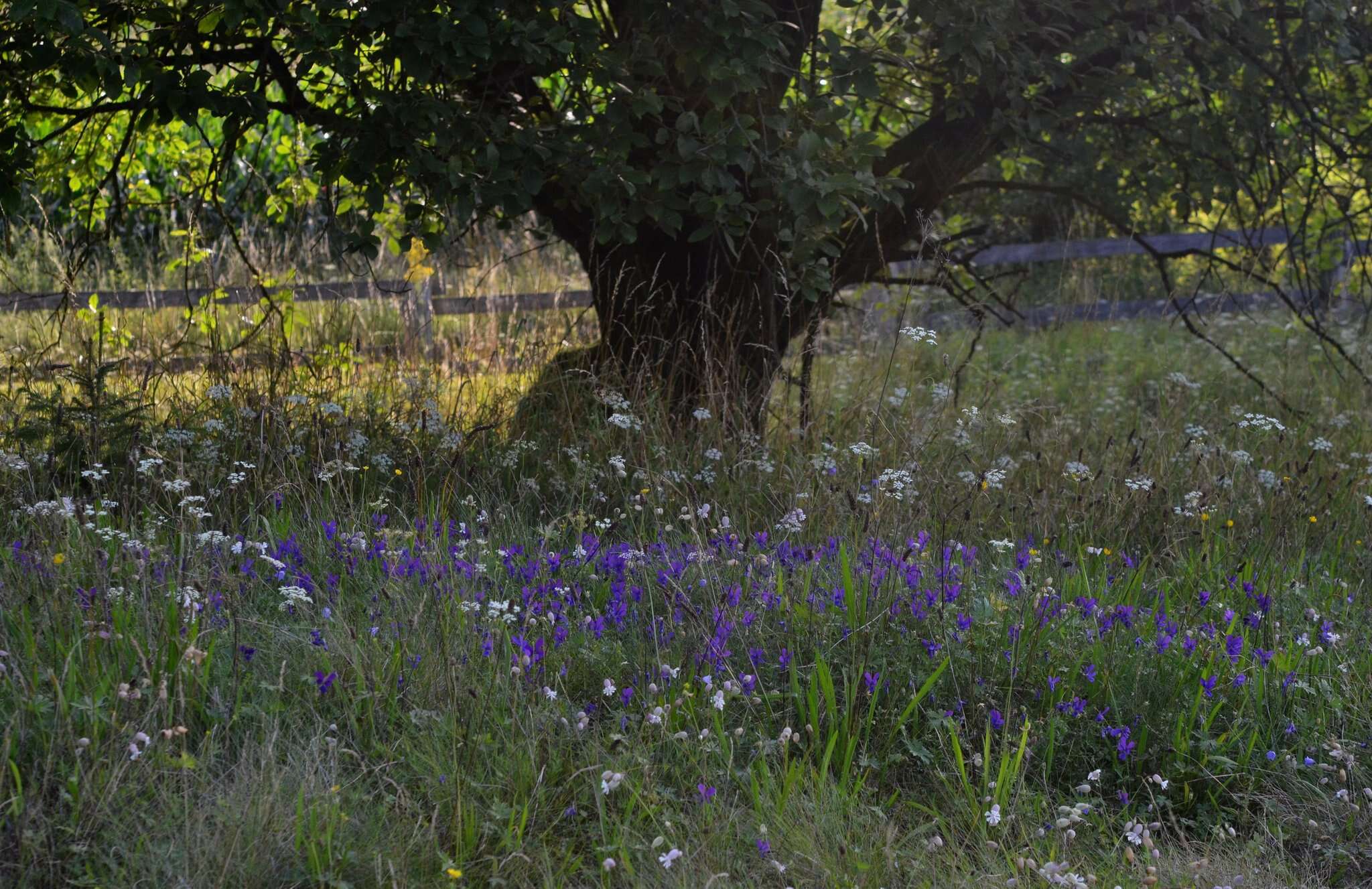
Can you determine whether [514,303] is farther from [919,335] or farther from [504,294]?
[919,335]

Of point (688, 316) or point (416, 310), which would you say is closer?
point (688, 316)

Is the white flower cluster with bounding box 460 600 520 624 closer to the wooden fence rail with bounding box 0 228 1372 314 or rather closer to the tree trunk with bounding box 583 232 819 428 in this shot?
the wooden fence rail with bounding box 0 228 1372 314

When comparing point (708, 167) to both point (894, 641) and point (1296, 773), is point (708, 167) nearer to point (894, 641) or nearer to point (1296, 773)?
point (894, 641)

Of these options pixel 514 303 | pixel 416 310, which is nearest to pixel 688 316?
pixel 514 303

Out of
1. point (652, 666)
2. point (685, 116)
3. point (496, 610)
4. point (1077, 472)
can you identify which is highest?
point (685, 116)

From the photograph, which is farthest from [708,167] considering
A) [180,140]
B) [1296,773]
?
[180,140]

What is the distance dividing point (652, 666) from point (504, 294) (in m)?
4.41

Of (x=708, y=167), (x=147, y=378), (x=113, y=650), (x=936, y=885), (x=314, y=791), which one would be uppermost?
(x=708, y=167)

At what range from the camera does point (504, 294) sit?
23.2 ft

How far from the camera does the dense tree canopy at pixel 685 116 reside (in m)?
4.25

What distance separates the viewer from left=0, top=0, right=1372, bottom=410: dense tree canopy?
4.25 meters

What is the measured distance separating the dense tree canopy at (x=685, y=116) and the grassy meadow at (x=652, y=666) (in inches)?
33.9

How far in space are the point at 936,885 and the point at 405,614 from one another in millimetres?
1420

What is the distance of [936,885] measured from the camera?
2430mm
